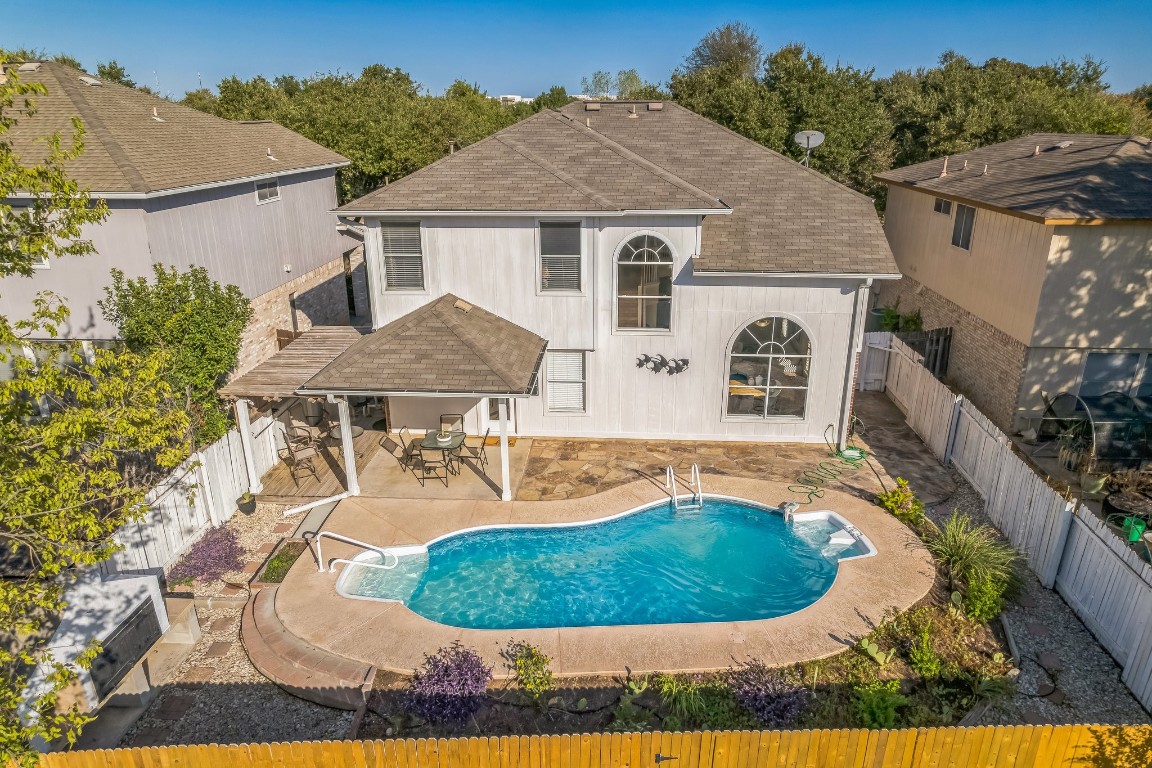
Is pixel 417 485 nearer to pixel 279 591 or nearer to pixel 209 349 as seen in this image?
pixel 279 591

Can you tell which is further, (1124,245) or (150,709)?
Result: (1124,245)

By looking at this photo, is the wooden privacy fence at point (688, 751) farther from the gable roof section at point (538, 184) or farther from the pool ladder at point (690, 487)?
the gable roof section at point (538, 184)

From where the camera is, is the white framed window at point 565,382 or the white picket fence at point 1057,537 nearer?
the white picket fence at point 1057,537

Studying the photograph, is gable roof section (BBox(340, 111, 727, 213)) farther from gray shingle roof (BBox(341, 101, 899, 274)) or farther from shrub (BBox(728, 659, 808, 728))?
shrub (BBox(728, 659, 808, 728))

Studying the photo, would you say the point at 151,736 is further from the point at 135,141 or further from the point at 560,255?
the point at 135,141

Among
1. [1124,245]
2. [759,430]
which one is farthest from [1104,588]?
[1124,245]

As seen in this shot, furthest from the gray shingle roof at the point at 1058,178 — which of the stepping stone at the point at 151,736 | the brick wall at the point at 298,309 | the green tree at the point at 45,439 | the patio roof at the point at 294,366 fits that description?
the brick wall at the point at 298,309
